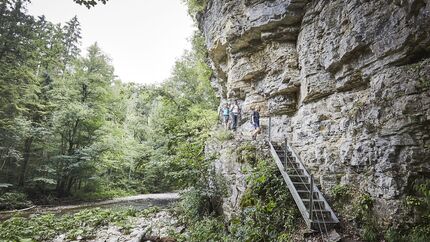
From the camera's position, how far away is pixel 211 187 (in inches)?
411

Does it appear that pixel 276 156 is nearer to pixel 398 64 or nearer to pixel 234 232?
pixel 234 232

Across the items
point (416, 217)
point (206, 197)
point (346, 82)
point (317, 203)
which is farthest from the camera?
point (206, 197)

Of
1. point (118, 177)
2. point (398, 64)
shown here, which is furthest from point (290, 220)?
point (118, 177)

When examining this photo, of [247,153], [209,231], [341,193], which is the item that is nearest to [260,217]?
[209,231]

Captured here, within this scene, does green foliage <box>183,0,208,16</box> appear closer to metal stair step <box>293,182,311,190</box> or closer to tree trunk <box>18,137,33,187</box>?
metal stair step <box>293,182,311,190</box>

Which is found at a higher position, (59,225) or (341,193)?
(341,193)

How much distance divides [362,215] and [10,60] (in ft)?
57.7

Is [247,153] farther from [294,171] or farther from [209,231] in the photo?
[209,231]

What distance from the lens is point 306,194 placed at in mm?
7113

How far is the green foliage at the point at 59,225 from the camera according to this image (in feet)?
31.5

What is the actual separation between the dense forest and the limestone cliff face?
576cm

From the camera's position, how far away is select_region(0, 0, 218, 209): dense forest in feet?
49.3

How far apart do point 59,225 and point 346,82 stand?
41.8 feet

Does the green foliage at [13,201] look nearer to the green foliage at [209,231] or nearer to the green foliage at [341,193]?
the green foliage at [209,231]
